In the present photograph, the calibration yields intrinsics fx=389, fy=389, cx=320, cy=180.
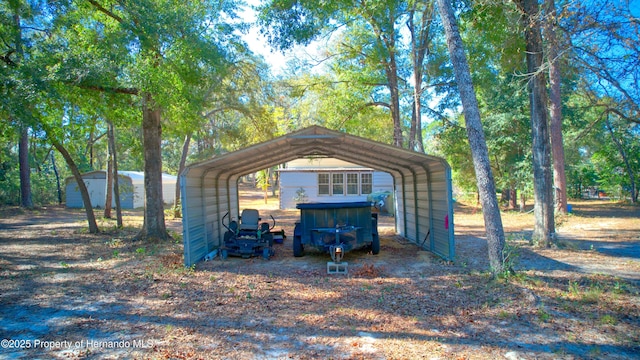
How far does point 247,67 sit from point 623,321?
13157 mm

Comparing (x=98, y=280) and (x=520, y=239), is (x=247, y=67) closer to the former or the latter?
(x=98, y=280)

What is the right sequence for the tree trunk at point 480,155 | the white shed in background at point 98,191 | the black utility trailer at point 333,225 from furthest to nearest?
1. the white shed in background at point 98,191
2. the black utility trailer at point 333,225
3. the tree trunk at point 480,155

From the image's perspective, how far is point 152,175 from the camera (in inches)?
Answer: 467

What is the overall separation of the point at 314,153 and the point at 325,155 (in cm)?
41

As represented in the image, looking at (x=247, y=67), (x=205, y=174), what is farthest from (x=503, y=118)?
(x=205, y=174)

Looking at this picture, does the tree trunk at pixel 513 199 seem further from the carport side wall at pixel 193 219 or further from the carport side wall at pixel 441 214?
the carport side wall at pixel 193 219

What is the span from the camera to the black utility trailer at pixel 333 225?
861 centimetres

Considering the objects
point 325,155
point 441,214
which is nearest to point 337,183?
point 325,155

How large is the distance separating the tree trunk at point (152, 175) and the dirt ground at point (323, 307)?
2132 mm

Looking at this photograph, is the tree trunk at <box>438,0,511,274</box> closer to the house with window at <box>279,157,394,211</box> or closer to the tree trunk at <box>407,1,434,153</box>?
the tree trunk at <box>407,1,434,153</box>

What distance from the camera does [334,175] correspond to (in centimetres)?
2456

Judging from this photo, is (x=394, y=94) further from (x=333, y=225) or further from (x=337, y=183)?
(x=333, y=225)

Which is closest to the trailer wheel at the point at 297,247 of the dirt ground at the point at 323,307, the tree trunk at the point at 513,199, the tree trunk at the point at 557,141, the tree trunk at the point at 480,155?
the dirt ground at the point at 323,307

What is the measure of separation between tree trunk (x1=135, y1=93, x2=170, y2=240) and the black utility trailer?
→ 504 cm
